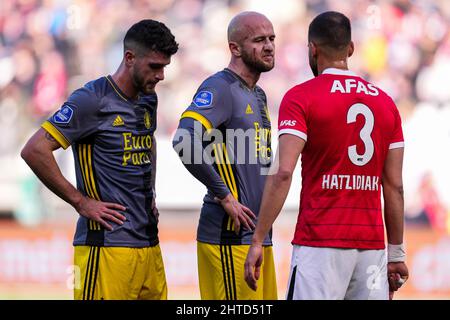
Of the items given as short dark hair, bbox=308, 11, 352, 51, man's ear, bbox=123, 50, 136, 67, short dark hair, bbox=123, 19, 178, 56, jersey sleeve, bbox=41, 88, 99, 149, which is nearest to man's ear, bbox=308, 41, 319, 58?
short dark hair, bbox=308, 11, 352, 51

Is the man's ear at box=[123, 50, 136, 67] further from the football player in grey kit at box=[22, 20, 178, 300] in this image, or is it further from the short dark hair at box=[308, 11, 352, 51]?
the short dark hair at box=[308, 11, 352, 51]

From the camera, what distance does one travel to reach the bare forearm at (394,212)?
4.82m

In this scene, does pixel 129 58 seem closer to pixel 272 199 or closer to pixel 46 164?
pixel 46 164

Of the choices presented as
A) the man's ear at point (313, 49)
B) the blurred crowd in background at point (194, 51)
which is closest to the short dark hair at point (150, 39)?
the man's ear at point (313, 49)

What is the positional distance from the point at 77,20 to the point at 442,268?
5590 millimetres

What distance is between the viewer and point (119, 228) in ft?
17.0

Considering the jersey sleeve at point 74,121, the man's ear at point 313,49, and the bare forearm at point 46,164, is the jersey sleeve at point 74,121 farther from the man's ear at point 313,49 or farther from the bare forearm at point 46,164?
the man's ear at point 313,49

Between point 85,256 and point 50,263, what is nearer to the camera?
point 85,256

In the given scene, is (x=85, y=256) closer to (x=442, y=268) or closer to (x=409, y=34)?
(x=442, y=268)

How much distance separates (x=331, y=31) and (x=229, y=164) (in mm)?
1120

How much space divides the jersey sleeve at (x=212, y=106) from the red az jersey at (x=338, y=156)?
770 mm

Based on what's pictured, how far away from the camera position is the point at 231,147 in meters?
5.39

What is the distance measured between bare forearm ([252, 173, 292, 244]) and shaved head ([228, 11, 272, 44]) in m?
1.32
